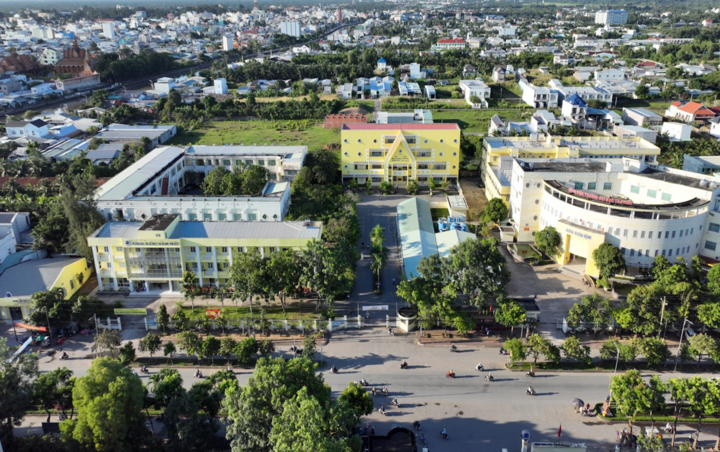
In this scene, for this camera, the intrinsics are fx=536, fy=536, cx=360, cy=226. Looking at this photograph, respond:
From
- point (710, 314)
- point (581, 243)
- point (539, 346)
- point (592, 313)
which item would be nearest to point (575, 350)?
point (539, 346)

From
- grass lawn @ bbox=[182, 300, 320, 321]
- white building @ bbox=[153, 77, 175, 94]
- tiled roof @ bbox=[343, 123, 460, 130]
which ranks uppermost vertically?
white building @ bbox=[153, 77, 175, 94]

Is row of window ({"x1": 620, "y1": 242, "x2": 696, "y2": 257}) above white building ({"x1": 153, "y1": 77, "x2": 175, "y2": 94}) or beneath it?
beneath

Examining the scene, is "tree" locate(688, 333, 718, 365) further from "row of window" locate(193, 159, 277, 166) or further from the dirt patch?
"row of window" locate(193, 159, 277, 166)

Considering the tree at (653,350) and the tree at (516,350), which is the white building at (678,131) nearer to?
the tree at (653,350)

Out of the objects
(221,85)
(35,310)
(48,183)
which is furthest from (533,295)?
(221,85)

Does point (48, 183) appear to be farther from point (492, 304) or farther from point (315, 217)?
point (492, 304)

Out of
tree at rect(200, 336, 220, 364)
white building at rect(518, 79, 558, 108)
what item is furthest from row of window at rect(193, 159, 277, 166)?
white building at rect(518, 79, 558, 108)

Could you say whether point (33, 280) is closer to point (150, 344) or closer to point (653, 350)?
point (150, 344)

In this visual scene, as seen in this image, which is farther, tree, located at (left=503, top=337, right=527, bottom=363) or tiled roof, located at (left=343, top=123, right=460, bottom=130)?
tiled roof, located at (left=343, top=123, right=460, bottom=130)
